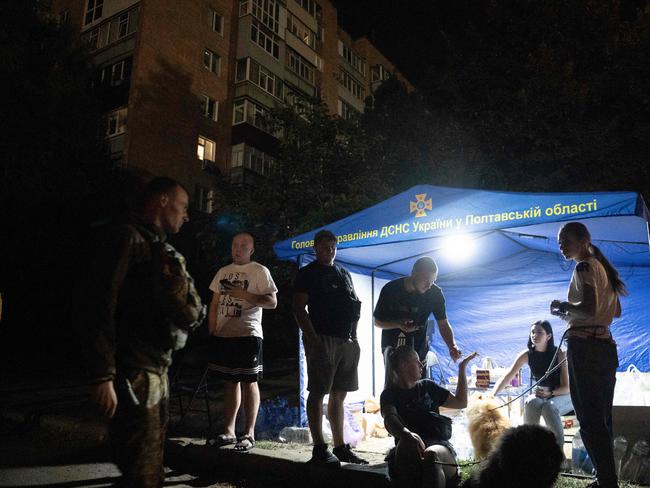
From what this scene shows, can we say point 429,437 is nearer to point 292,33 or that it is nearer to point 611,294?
point 611,294

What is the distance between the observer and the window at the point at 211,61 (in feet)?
81.3

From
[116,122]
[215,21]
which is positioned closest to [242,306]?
[116,122]

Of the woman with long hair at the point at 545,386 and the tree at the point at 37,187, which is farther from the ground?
the tree at the point at 37,187

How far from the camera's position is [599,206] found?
4508mm

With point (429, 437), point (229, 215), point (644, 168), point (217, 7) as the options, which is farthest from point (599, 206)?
point (217, 7)

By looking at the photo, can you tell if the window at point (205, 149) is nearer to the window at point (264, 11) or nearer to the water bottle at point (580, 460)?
the window at point (264, 11)

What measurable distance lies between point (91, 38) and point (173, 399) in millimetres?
21711

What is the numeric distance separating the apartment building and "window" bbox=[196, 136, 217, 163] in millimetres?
50

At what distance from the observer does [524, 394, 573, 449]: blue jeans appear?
461cm

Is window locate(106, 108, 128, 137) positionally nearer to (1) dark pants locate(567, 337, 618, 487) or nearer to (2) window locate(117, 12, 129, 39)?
(2) window locate(117, 12, 129, 39)

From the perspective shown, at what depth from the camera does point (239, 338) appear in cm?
480

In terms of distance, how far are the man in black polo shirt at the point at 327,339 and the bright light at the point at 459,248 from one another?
293 centimetres

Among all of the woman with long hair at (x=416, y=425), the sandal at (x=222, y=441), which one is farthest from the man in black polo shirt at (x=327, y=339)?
the sandal at (x=222, y=441)

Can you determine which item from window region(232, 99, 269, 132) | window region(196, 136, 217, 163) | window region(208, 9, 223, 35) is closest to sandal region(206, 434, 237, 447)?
window region(196, 136, 217, 163)
